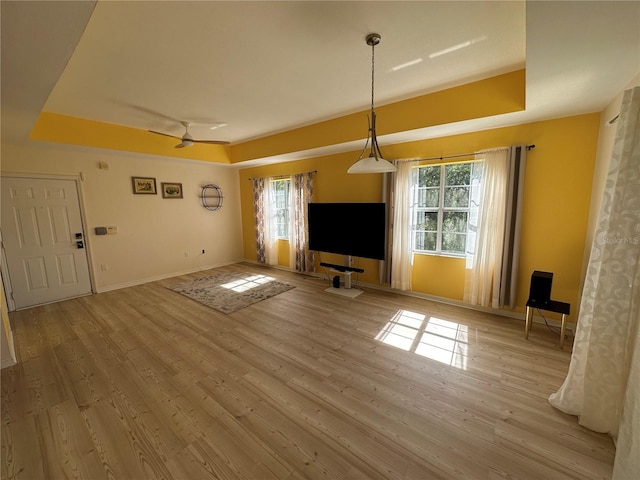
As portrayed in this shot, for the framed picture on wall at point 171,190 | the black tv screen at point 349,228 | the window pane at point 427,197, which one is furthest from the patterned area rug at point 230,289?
the window pane at point 427,197

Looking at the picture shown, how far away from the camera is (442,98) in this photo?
9.48 ft

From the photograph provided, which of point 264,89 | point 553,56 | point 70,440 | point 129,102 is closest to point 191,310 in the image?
point 70,440

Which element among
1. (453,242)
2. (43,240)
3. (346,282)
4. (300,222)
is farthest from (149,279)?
(453,242)

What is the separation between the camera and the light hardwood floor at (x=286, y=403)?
1523 mm

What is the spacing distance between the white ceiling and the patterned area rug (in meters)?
2.83

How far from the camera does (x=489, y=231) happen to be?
3322 mm

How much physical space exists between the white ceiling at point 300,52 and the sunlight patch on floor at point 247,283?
299 centimetres

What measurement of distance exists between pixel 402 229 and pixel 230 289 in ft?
10.5

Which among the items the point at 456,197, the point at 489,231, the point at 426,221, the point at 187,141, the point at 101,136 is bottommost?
the point at 489,231

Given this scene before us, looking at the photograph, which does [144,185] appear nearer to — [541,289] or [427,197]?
[427,197]

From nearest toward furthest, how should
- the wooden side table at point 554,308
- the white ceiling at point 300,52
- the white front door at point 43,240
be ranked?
the white ceiling at point 300,52 → the wooden side table at point 554,308 → the white front door at point 43,240

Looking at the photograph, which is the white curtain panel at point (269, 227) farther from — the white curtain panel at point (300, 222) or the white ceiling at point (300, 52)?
the white ceiling at point (300, 52)

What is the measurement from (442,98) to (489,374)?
2.90 meters

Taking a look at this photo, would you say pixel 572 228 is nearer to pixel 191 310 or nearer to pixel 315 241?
pixel 315 241
